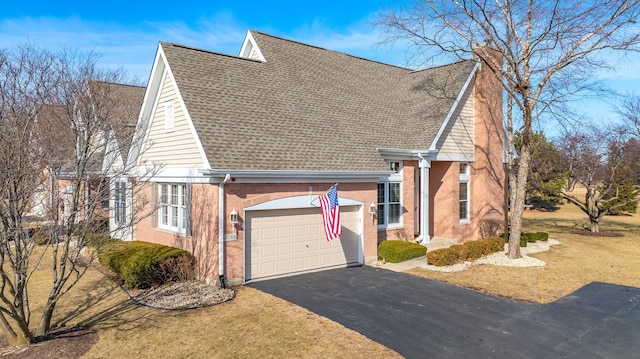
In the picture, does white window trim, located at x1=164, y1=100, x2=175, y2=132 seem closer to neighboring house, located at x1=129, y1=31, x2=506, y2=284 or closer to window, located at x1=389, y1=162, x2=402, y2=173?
neighboring house, located at x1=129, y1=31, x2=506, y2=284

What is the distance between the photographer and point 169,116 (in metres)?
14.9

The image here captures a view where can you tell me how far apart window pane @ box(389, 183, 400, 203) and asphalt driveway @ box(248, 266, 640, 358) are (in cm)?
496

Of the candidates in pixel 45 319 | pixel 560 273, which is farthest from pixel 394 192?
pixel 45 319

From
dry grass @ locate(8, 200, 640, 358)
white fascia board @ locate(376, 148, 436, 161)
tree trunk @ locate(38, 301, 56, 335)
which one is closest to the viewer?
dry grass @ locate(8, 200, 640, 358)

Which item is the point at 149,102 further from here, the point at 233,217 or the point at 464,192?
the point at 464,192

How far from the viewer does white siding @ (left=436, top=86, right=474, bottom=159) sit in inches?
784

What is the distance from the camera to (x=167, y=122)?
15.0 metres

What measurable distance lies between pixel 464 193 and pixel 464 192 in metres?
0.05

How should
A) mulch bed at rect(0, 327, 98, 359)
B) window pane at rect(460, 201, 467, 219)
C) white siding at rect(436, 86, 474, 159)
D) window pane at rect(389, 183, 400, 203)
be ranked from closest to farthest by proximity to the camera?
mulch bed at rect(0, 327, 98, 359), window pane at rect(389, 183, 400, 203), white siding at rect(436, 86, 474, 159), window pane at rect(460, 201, 467, 219)

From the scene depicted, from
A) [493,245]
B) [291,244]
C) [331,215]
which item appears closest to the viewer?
[331,215]

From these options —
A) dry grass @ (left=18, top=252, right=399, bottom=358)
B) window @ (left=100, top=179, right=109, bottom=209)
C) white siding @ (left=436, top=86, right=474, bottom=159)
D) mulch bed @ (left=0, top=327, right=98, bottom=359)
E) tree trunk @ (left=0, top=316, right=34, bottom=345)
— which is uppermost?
white siding @ (left=436, top=86, right=474, bottom=159)

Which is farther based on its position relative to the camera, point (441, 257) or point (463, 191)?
point (463, 191)

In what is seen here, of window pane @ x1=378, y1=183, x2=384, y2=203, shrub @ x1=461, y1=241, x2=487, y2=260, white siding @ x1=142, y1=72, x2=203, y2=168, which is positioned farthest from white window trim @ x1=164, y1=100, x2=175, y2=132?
shrub @ x1=461, y1=241, x2=487, y2=260

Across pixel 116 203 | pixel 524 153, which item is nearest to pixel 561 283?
pixel 524 153
